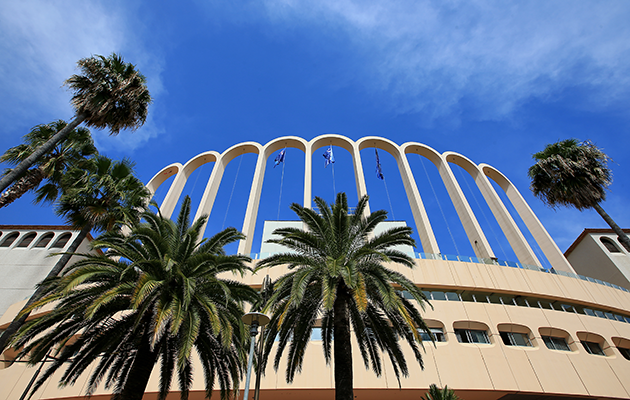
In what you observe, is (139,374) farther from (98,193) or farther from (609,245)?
(609,245)

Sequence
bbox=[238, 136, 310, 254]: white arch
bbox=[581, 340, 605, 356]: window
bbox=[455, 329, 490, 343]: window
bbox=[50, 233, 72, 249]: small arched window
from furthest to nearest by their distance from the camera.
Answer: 1. bbox=[50, 233, 72, 249]: small arched window
2. bbox=[238, 136, 310, 254]: white arch
3. bbox=[581, 340, 605, 356]: window
4. bbox=[455, 329, 490, 343]: window

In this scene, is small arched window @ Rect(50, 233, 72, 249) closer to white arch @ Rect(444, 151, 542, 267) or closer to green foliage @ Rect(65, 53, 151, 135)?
green foliage @ Rect(65, 53, 151, 135)

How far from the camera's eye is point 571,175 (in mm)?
20562

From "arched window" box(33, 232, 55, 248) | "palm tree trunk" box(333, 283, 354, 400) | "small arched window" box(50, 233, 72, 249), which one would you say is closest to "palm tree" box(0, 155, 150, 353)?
"palm tree trunk" box(333, 283, 354, 400)

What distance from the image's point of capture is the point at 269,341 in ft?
42.3

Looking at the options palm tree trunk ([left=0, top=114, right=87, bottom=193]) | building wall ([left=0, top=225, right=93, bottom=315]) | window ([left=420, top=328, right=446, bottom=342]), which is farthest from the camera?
building wall ([left=0, top=225, right=93, bottom=315])

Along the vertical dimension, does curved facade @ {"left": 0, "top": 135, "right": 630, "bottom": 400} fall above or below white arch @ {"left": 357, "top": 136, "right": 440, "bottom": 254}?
below

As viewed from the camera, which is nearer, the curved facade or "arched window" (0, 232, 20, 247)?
the curved facade

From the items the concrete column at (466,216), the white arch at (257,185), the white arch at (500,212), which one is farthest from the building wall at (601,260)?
the white arch at (257,185)

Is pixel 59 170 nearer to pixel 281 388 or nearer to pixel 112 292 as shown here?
pixel 112 292

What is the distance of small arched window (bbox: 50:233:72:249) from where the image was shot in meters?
27.8

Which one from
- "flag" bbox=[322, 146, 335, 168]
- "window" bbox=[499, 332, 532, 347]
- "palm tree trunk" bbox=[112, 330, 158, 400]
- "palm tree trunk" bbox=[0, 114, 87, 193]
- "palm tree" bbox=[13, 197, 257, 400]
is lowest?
"palm tree trunk" bbox=[112, 330, 158, 400]

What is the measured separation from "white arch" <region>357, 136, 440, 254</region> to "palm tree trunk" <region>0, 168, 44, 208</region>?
22.6 metres

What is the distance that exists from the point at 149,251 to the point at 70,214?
693cm
